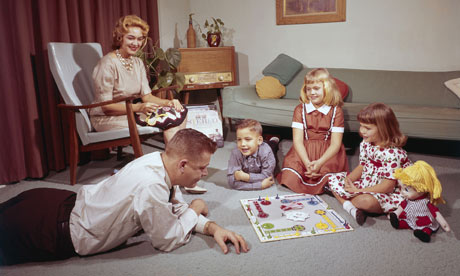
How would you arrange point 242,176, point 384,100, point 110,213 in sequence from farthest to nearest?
point 384,100 < point 242,176 < point 110,213

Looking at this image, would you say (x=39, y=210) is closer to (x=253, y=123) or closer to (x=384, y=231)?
(x=253, y=123)

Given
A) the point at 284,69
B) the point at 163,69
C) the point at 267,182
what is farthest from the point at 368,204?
the point at 163,69

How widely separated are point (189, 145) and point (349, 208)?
1034mm

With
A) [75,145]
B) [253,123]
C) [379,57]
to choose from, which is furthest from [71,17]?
[379,57]

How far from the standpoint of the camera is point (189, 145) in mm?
1631

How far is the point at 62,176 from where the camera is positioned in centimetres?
285

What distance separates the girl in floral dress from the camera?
2027mm

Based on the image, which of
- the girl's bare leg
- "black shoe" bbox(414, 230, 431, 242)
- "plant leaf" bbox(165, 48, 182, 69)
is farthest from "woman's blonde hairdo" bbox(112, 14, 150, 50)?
"black shoe" bbox(414, 230, 431, 242)

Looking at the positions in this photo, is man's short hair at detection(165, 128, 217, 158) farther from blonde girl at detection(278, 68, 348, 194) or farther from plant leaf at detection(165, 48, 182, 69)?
plant leaf at detection(165, 48, 182, 69)

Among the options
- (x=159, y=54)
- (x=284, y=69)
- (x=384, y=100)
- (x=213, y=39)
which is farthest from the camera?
(x=213, y=39)

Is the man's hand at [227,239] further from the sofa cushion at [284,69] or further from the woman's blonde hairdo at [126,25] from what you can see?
the sofa cushion at [284,69]

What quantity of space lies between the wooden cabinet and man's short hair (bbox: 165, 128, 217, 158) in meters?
2.47

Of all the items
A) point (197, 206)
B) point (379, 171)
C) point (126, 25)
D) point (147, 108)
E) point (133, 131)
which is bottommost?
point (197, 206)

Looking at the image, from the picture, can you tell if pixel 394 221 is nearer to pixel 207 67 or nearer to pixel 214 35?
pixel 207 67
